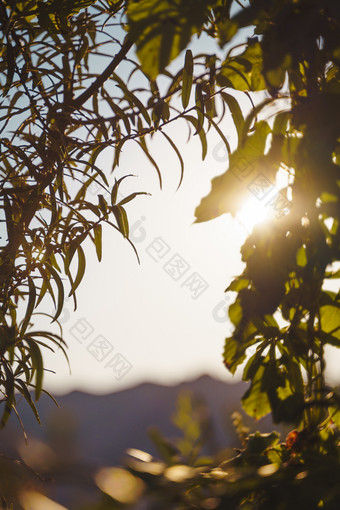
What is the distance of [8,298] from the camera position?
71 centimetres

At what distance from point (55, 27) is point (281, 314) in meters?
0.59

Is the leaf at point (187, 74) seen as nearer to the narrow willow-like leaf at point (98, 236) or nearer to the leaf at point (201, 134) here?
the leaf at point (201, 134)

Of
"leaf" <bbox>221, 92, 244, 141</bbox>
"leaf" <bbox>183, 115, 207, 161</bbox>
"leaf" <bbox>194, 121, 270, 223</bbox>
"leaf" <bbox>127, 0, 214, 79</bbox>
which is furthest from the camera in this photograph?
"leaf" <bbox>183, 115, 207, 161</bbox>

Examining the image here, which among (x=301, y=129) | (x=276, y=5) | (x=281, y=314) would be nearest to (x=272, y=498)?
(x=281, y=314)

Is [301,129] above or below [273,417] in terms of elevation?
above

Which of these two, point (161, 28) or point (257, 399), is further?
point (257, 399)

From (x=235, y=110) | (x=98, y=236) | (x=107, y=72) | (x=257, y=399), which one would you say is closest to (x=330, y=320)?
(x=257, y=399)

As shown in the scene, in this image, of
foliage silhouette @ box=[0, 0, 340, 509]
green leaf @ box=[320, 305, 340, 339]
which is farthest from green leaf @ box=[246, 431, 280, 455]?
green leaf @ box=[320, 305, 340, 339]

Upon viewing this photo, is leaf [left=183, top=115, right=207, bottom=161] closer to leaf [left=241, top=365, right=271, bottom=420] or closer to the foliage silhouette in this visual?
the foliage silhouette

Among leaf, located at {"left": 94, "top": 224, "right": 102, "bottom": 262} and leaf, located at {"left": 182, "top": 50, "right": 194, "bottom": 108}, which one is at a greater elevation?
leaf, located at {"left": 182, "top": 50, "right": 194, "bottom": 108}

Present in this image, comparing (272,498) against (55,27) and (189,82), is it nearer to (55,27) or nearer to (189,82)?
(189,82)

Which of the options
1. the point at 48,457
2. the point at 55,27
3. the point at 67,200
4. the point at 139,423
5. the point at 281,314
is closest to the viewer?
the point at 48,457

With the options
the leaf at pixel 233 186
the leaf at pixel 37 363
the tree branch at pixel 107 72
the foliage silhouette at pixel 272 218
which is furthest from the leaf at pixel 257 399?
the tree branch at pixel 107 72

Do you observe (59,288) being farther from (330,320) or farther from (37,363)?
(330,320)
